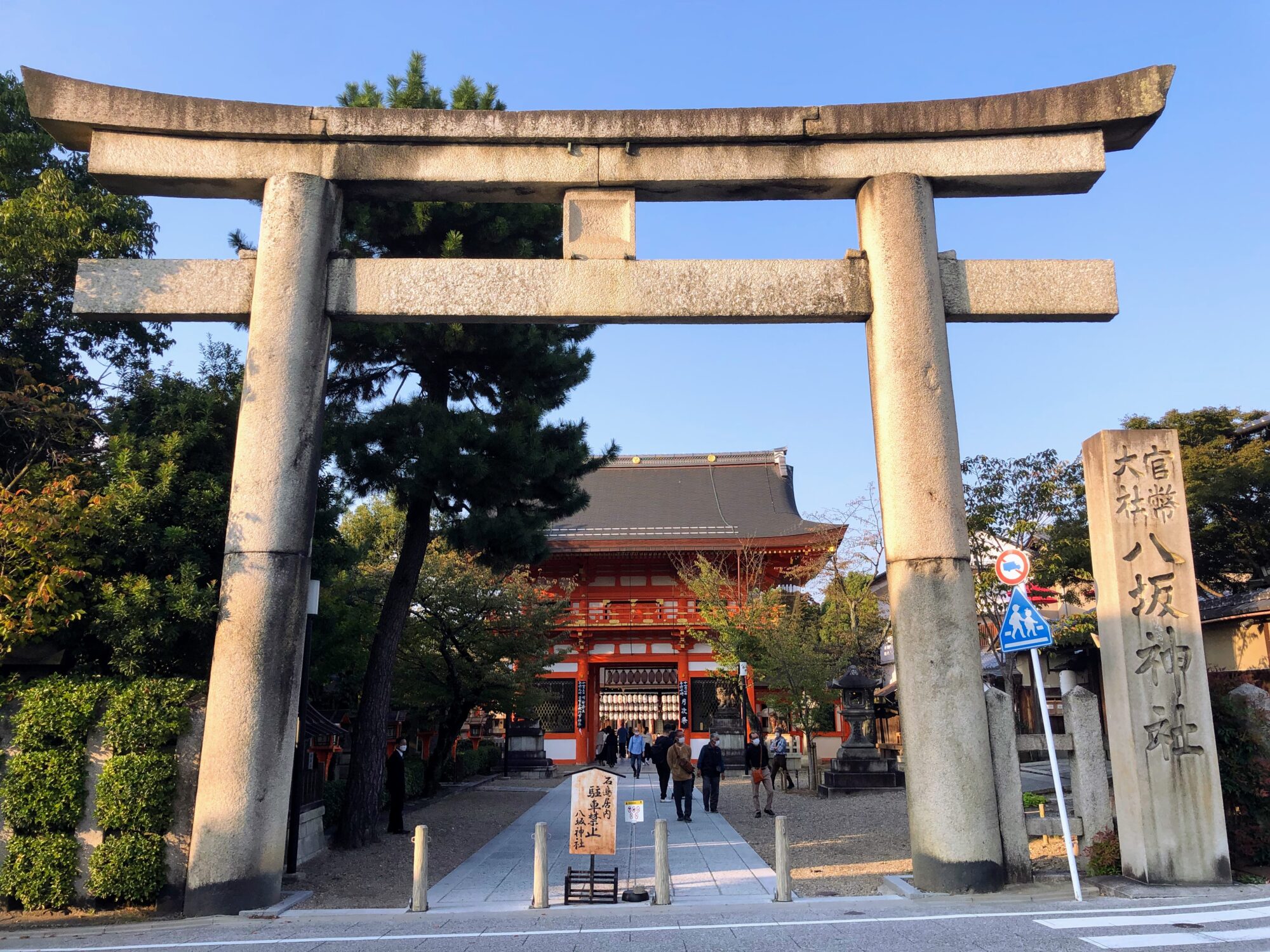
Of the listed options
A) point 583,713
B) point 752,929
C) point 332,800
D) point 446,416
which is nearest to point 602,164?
point 446,416

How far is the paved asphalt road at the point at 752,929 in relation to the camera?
5.68 m

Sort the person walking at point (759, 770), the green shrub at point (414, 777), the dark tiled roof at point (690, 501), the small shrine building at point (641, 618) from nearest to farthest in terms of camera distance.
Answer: the person walking at point (759, 770) → the green shrub at point (414, 777) → the small shrine building at point (641, 618) → the dark tiled roof at point (690, 501)

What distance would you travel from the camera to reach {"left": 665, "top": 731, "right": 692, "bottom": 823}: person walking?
14.5 metres

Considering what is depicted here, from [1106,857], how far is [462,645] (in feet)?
42.6

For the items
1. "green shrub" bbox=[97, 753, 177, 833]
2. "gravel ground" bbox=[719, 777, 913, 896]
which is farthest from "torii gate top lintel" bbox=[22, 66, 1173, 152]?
"gravel ground" bbox=[719, 777, 913, 896]

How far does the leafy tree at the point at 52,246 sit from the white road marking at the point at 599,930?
696cm

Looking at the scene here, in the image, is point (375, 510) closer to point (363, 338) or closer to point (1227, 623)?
point (363, 338)

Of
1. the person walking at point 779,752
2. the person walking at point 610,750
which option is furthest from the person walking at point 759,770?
the person walking at point 610,750

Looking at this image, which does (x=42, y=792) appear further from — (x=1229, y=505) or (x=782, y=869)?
(x=1229, y=505)

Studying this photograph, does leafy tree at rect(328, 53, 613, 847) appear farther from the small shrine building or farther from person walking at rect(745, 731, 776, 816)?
the small shrine building

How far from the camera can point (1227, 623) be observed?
20.1m

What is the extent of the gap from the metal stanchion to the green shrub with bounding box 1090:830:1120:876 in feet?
15.5

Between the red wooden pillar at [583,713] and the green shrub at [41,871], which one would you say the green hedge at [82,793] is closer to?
the green shrub at [41,871]

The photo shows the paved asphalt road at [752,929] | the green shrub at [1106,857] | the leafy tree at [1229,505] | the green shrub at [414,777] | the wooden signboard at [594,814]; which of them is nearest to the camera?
the paved asphalt road at [752,929]
